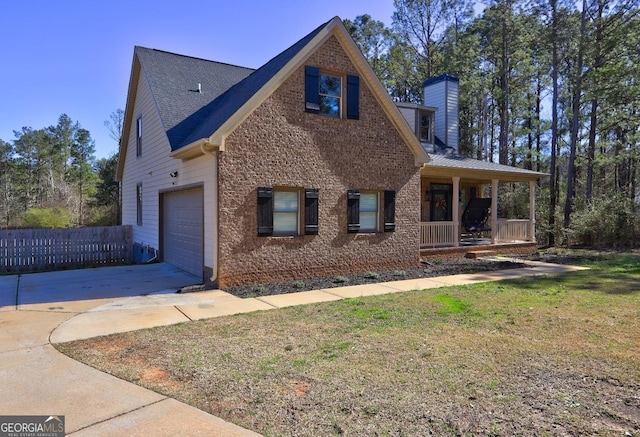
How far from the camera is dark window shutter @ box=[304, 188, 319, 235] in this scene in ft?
31.9

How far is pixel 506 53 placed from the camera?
79.5ft

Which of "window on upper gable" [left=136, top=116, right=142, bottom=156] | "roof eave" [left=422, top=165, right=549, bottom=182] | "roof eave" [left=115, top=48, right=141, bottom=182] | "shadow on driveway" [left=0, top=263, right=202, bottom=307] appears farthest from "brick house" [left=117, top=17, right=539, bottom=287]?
"window on upper gable" [left=136, top=116, right=142, bottom=156]

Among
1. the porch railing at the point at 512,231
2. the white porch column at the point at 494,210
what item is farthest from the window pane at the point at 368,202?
the porch railing at the point at 512,231

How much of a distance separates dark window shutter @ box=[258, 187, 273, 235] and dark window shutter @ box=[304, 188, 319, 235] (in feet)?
3.09

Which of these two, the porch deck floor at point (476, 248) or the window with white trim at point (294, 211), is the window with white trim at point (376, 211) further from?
the porch deck floor at point (476, 248)

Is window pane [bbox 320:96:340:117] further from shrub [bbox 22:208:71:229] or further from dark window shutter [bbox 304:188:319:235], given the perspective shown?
shrub [bbox 22:208:71:229]

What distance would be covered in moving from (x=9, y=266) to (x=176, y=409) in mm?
12096

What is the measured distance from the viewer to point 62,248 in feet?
42.8

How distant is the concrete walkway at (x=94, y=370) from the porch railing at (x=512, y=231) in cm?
805

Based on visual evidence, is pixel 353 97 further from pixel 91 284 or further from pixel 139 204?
pixel 139 204

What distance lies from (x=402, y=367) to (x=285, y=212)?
5997 millimetres

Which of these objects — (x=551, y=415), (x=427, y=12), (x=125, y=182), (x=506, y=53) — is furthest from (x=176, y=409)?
(x=427, y=12)

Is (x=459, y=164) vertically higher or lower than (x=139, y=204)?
higher

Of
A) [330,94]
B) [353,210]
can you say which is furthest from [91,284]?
[330,94]
